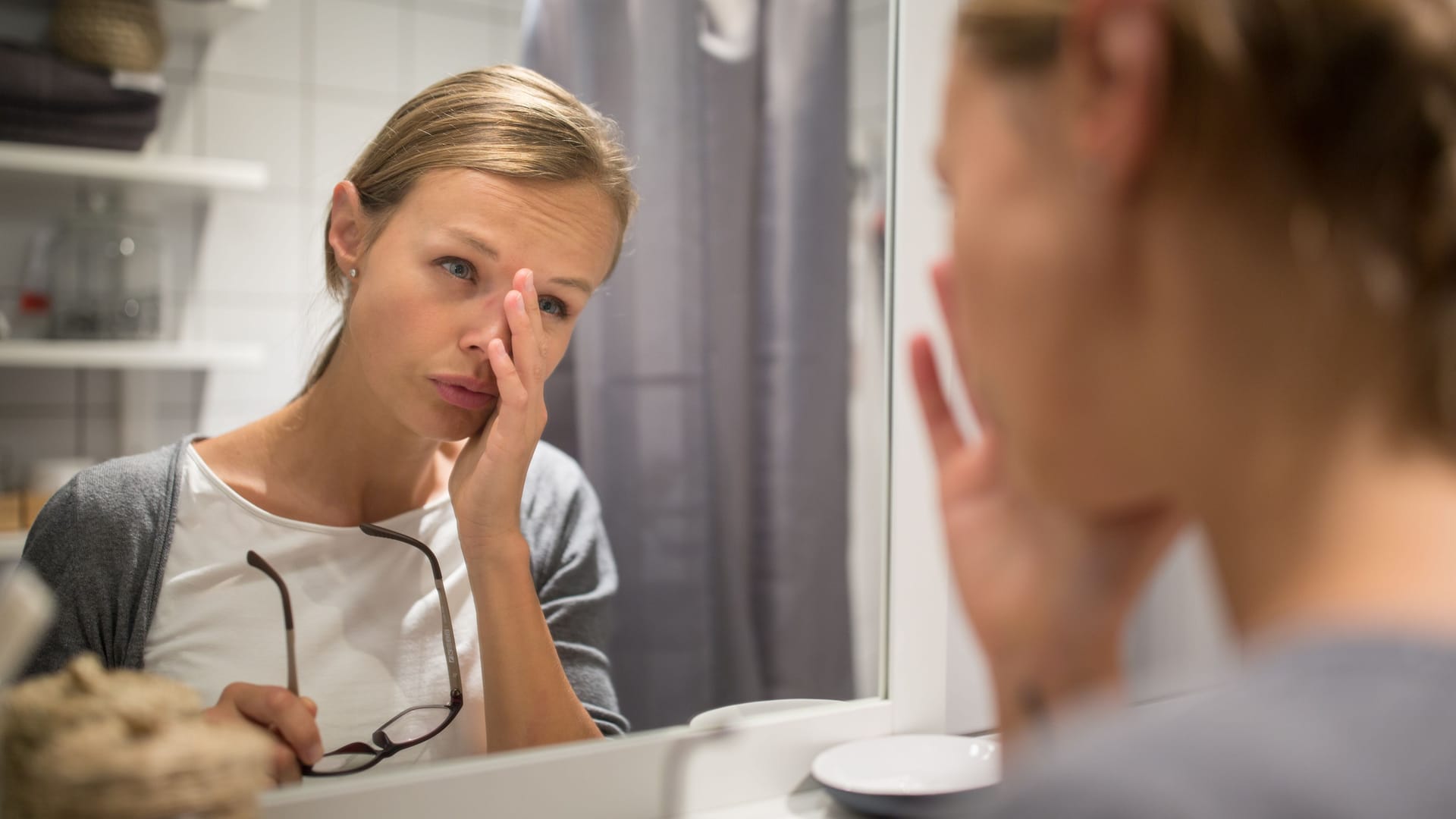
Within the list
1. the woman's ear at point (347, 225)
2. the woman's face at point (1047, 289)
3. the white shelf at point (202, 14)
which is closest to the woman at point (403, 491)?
the woman's ear at point (347, 225)

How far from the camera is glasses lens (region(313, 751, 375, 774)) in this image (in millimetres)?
700

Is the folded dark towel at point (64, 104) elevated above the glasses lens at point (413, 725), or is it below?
above

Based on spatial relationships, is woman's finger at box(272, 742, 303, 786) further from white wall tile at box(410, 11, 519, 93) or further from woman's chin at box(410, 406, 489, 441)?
white wall tile at box(410, 11, 519, 93)

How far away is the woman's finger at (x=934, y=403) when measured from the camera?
69 cm

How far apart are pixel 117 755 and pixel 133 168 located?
0.37m

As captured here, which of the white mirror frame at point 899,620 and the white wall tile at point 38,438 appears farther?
the white mirror frame at point 899,620

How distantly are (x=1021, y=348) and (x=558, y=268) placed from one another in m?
0.39

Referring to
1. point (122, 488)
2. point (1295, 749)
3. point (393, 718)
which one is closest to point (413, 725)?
point (393, 718)

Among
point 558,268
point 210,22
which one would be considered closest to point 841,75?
point 558,268

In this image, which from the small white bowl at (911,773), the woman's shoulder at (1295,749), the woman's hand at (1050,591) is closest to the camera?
the woman's shoulder at (1295,749)

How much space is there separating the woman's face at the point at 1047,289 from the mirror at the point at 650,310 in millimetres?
377

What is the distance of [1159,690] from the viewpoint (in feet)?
3.50

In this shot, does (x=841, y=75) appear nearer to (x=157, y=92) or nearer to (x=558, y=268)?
(x=558, y=268)

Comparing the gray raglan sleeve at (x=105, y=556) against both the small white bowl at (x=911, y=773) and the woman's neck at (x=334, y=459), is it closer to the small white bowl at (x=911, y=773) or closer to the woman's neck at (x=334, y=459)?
the woman's neck at (x=334, y=459)
